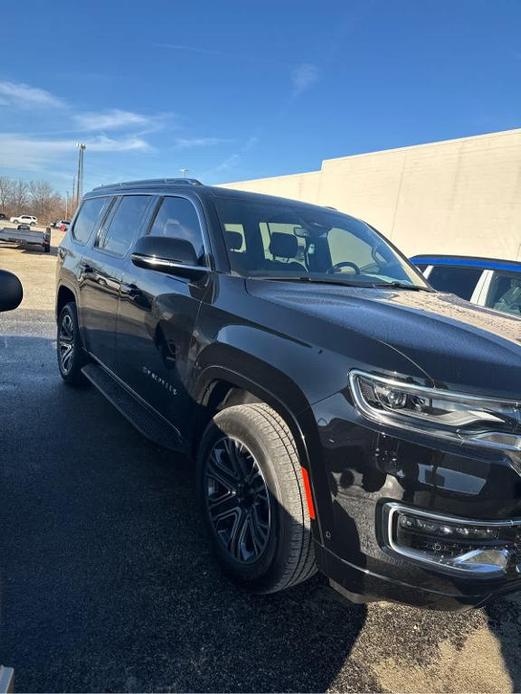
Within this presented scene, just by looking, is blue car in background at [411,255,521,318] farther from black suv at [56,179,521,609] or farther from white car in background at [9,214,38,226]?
white car in background at [9,214,38,226]

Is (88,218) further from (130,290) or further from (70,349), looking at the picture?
(130,290)

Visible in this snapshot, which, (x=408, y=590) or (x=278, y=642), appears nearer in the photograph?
(x=408, y=590)

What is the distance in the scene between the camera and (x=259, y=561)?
225 centimetres

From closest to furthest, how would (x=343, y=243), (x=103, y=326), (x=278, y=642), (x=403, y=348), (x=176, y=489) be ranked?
(x=403, y=348) < (x=278, y=642) < (x=176, y=489) < (x=343, y=243) < (x=103, y=326)

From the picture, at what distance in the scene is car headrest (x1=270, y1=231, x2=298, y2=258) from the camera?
10.0 feet

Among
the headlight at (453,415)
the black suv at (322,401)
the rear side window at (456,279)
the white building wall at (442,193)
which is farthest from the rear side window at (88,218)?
the white building wall at (442,193)

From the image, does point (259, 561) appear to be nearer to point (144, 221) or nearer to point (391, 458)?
point (391, 458)

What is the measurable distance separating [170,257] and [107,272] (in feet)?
4.88

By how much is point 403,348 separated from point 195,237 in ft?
5.45

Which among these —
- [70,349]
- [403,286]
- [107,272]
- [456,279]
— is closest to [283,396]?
[403,286]

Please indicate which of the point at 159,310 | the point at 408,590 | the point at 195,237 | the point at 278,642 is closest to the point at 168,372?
the point at 159,310

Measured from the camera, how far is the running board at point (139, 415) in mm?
3094

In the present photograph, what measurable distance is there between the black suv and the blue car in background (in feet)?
9.76

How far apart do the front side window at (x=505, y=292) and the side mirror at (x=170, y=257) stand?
448 centimetres
